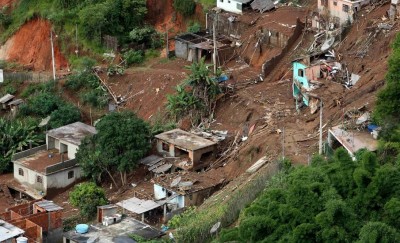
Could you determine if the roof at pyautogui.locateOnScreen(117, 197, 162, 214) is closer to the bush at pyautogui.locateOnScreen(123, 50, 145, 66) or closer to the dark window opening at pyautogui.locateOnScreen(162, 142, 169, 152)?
the dark window opening at pyautogui.locateOnScreen(162, 142, 169, 152)

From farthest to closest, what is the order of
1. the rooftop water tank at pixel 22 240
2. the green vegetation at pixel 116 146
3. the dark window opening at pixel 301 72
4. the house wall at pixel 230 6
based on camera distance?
the house wall at pixel 230 6, the dark window opening at pixel 301 72, the green vegetation at pixel 116 146, the rooftop water tank at pixel 22 240

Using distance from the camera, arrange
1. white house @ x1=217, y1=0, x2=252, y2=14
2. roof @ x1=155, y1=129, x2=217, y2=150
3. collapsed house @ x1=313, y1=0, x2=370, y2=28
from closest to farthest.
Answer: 1. roof @ x1=155, y1=129, x2=217, y2=150
2. collapsed house @ x1=313, y1=0, x2=370, y2=28
3. white house @ x1=217, y1=0, x2=252, y2=14

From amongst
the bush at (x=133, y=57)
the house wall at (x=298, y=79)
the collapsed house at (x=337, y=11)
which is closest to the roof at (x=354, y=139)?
the house wall at (x=298, y=79)

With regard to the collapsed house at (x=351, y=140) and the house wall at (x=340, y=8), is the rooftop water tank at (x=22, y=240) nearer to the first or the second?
the collapsed house at (x=351, y=140)

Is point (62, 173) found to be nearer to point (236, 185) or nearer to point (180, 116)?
point (180, 116)

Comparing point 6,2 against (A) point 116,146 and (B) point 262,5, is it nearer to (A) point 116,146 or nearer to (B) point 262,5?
(B) point 262,5

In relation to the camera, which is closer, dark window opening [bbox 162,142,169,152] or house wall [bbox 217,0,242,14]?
dark window opening [bbox 162,142,169,152]

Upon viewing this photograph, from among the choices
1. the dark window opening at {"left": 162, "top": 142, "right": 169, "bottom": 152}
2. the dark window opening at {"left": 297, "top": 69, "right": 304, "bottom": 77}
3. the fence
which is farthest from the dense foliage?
the fence
